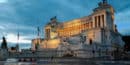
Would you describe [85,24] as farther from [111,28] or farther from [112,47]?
[112,47]

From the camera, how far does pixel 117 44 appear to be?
400ft

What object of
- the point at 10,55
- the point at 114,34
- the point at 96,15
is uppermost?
the point at 96,15

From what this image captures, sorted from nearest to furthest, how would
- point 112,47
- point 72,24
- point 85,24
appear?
point 112,47 < point 85,24 < point 72,24

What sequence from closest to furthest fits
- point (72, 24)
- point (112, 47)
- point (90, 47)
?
point (90, 47) < point (112, 47) < point (72, 24)

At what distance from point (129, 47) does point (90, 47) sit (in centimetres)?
2862

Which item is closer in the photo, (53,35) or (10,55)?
(10,55)

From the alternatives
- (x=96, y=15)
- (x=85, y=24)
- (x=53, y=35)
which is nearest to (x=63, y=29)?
(x=53, y=35)

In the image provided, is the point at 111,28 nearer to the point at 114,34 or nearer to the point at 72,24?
the point at 114,34

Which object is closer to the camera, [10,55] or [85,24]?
[10,55]

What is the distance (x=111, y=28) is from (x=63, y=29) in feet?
131

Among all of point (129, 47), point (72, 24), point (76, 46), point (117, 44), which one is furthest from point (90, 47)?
point (72, 24)

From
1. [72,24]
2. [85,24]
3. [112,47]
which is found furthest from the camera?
[72,24]

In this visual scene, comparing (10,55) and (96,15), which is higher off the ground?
(96,15)

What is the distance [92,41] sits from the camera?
118m
